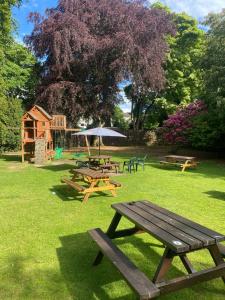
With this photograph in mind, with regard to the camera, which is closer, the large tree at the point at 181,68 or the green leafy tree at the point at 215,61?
the green leafy tree at the point at 215,61

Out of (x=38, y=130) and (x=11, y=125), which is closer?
(x=38, y=130)

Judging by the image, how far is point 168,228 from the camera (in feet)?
10.6

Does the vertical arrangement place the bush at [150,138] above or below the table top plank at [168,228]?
above

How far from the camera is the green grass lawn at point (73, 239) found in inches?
138

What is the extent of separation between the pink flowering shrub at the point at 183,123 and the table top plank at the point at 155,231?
15.7 metres

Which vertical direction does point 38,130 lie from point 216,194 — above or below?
above

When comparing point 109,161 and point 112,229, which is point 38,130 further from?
point 112,229

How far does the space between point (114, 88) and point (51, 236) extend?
2074cm

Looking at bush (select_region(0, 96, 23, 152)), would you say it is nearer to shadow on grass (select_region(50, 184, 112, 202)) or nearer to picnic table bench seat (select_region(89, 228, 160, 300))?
shadow on grass (select_region(50, 184, 112, 202))

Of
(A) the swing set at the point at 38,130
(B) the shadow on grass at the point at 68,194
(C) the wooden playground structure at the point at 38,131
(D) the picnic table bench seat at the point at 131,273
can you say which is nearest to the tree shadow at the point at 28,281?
(D) the picnic table bench seat at the point at 131,273

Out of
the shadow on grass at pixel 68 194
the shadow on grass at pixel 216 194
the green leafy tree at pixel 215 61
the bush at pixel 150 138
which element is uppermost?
the green leafy tree at pixel 215 61

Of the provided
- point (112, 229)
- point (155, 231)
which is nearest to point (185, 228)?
point (155, 231)

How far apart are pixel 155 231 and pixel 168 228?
18 centimetres

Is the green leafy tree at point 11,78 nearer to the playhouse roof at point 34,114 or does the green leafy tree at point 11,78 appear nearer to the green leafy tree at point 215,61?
the playhouse roof at point 34,114
